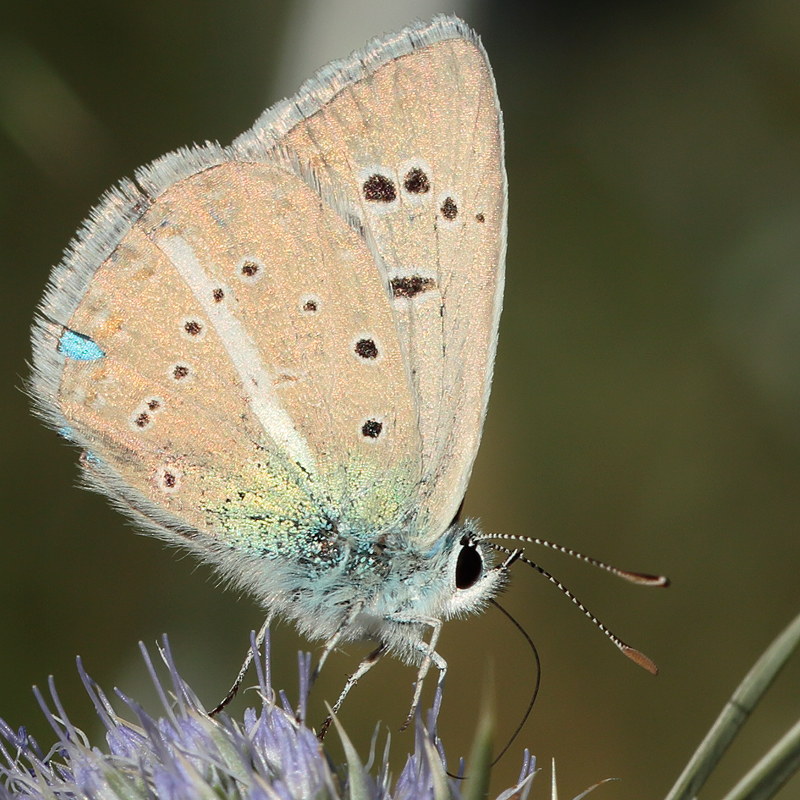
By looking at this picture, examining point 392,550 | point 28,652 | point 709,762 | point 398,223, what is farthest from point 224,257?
point 28,652

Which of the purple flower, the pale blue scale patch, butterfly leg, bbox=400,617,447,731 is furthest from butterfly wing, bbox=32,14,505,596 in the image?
the purple flower

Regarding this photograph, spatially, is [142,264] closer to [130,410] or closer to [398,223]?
[130,410]

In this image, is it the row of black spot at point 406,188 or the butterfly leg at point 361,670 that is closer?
the butterfly leg at point 361,670

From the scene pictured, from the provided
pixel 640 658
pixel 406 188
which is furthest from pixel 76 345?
pixel 640 658

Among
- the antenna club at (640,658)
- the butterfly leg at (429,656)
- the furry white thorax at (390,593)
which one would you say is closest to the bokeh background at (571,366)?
the furry white thorax at (390,593)

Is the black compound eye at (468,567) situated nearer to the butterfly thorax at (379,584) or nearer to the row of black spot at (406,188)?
the butterfly thorax at (379,584)

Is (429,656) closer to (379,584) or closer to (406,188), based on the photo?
(379,584)

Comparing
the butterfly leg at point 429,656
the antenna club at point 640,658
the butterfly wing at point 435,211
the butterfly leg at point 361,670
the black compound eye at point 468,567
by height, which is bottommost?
the butterfly leg at point 361,670

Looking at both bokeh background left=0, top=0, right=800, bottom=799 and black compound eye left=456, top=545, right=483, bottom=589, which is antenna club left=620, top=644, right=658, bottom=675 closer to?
black compound eye left=456, top=545, right=483, bottom=589
